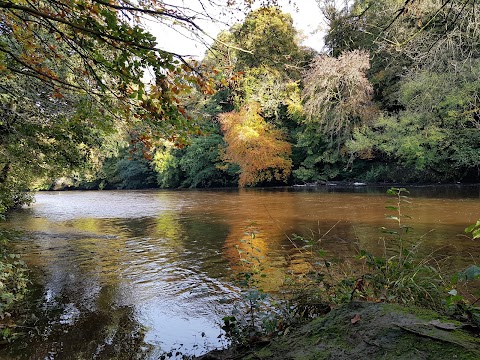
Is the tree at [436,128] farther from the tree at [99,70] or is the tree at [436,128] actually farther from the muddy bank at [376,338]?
the muddy bank at [376,338]

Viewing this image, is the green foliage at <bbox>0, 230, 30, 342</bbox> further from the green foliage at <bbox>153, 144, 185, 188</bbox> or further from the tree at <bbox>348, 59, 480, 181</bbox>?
the green foliage at <bbox>153, 144, 185, 188</bbox>

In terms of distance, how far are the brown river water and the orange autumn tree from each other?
1553 cm

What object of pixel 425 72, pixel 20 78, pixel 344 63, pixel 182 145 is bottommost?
pixel 182 145

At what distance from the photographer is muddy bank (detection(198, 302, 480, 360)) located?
6.23 ft

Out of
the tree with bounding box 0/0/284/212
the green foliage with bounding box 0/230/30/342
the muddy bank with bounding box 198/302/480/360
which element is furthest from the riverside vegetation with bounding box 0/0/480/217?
the muddy bank with bounding box 198/302/480/360

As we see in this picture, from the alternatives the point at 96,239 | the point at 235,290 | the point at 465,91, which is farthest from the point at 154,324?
the point at 465,91

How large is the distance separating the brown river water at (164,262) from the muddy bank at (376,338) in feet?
4.88

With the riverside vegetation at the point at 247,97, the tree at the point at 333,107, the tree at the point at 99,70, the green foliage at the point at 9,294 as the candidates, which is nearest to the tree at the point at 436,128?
the riverside vegetation at the point at 247,97

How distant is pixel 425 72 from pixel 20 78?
1965cm

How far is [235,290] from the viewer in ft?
18.0

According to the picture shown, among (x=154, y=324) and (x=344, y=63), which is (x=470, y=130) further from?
(x=154, y=324)

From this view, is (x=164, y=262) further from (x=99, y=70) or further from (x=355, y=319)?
(x=355, y=319)

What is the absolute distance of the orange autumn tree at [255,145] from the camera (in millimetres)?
30125

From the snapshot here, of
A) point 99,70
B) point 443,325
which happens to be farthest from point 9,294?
point 443,325
